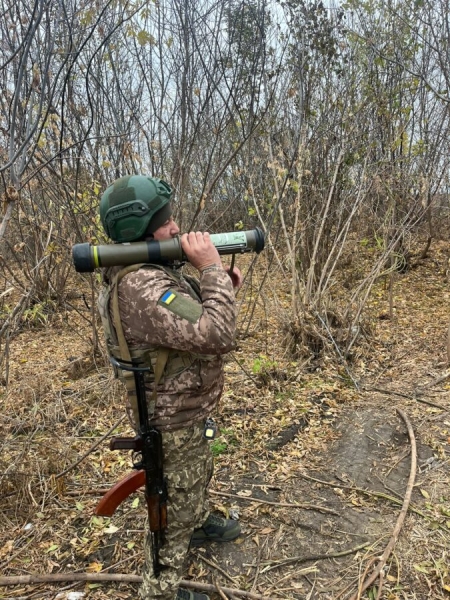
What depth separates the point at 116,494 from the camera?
1.95 meters

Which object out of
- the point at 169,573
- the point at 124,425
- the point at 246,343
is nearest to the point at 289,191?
the point at 246,343

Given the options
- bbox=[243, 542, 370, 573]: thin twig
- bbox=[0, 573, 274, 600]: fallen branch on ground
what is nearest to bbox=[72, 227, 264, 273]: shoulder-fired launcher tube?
bbox=[0, 573, 274, 600]: fallen branch on ground

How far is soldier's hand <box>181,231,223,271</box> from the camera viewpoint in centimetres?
162

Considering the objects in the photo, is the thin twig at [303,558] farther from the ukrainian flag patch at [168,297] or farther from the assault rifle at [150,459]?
the ukrainian flag patch at [168,297]

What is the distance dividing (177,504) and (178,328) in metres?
0.80

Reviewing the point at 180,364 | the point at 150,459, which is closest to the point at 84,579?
the point at 150,459

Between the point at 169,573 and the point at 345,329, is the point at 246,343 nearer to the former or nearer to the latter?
the point at 345,329

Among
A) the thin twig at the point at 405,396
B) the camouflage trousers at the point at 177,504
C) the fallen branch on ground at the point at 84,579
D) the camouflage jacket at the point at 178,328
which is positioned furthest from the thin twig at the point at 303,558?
the thin twig at the point at 405,396

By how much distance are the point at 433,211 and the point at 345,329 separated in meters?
5.55

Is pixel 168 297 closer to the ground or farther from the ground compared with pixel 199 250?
closer to the ground

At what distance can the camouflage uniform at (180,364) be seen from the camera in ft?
5.05

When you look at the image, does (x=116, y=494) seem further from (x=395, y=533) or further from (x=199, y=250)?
(x=395, y=533)

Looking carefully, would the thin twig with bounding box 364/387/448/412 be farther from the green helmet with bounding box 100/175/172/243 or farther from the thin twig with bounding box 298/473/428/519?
the green helmet with bounding box 100/175/172/243

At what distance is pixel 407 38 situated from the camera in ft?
20.0
